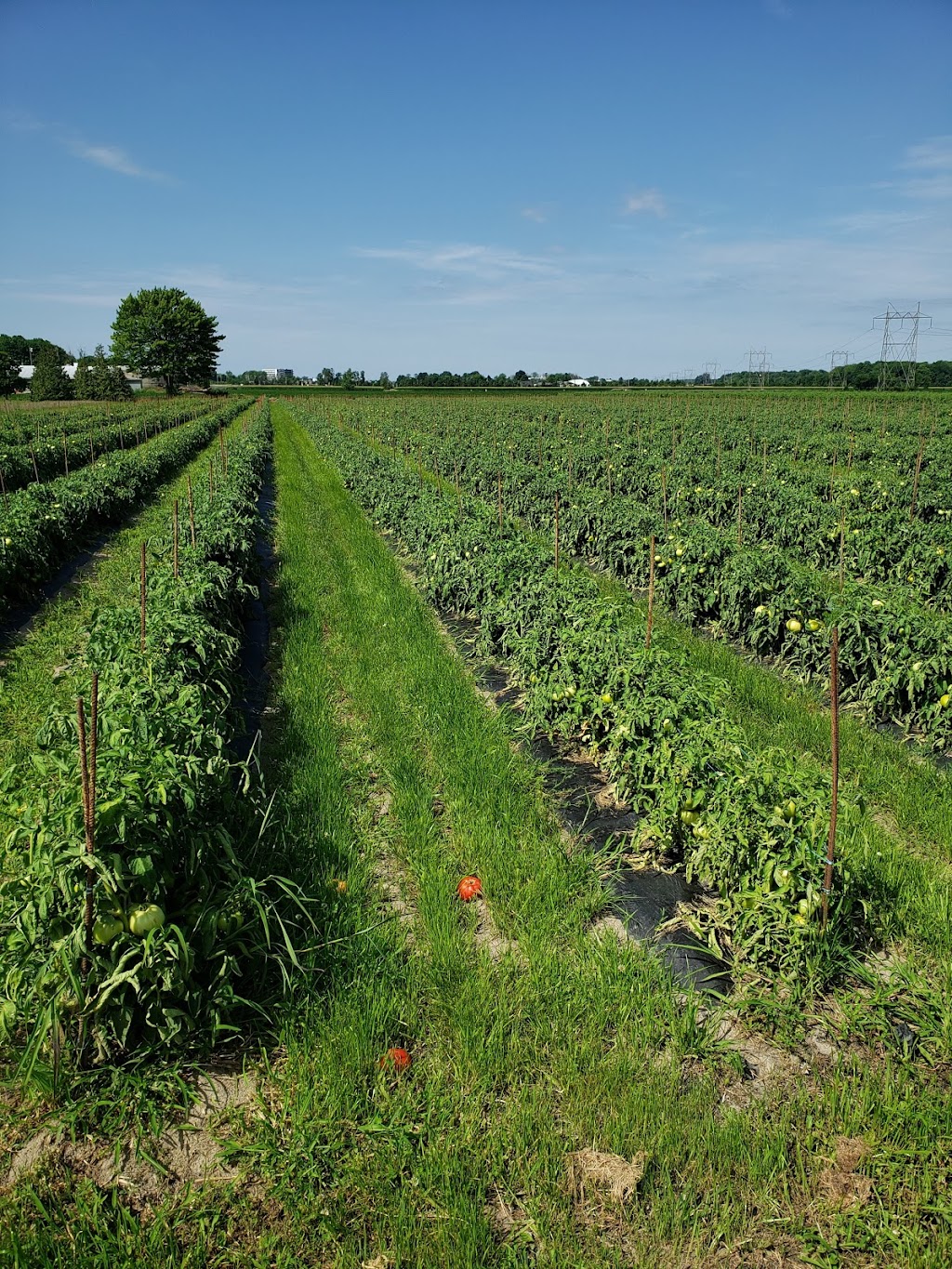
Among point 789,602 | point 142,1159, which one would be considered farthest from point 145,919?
point 789,602

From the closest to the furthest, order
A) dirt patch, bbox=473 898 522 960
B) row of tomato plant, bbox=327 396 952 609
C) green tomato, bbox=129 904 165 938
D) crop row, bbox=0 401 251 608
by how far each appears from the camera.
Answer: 1. green tomato, bbox=129 904 165 938
2. dirt patch, bbox=473 898 522 960
3. crop row, bbox=0 401 251 608
4. row of tomato plant, bbox=327 396 952 609

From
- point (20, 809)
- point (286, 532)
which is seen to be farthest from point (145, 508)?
point (20, 809)

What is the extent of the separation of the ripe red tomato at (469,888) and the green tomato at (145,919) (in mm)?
1540

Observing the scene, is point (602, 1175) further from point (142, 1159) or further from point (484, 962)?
point (142, 1159)

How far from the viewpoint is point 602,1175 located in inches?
98.3

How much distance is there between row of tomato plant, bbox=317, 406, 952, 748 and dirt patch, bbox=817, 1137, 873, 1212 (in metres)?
3.66

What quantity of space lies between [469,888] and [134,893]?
1.61 metres

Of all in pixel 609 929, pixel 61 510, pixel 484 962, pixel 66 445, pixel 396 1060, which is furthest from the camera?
pixel 66 445

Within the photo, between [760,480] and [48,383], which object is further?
[48,383]

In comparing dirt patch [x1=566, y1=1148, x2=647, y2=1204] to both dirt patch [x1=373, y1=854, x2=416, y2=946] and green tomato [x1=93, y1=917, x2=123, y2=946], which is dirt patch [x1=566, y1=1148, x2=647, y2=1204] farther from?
green tomato [x1=93, y1=917, x2=123, y2=946]

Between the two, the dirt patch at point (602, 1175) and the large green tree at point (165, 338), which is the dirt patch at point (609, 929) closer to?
the dirt patch at point (602, 1175)

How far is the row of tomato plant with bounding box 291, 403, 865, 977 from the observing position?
335 centimetres

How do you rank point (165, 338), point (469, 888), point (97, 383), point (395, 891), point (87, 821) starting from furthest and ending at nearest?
point (165, 338) → point (97, 383) → point (395, 891) → point (469, 888) → point (87, 821)

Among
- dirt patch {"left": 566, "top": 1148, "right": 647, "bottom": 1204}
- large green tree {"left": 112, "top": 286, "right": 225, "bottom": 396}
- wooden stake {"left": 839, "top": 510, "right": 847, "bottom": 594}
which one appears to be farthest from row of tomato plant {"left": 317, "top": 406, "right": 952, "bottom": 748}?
large green tree {"left": 112, "top": 286, "right": 225, "bottom": 396}
